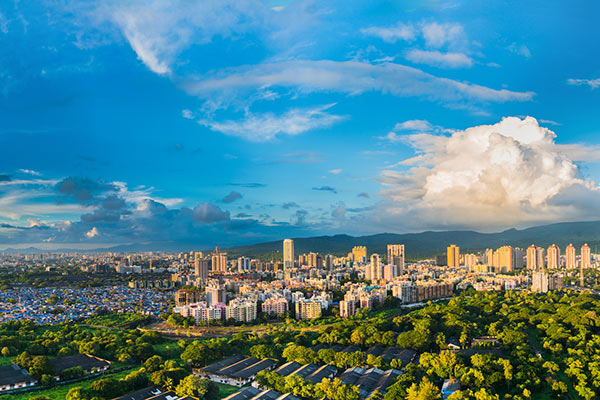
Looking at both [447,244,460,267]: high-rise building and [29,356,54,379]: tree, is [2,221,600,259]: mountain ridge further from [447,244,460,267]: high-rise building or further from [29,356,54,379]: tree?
[29,356,54,379]: tree

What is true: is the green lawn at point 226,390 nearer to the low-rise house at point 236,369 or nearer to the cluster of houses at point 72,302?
the low-rise house at point 236,369

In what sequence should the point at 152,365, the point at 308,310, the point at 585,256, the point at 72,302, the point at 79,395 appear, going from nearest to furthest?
the point at 79,395, the point at 152,365, the point at 308,310, the point at 72,302, the point at 585,256

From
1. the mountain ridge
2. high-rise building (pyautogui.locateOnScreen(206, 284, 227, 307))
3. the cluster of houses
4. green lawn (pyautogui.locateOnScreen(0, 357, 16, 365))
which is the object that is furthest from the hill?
green lawn (pyautogui.locateOnScreen(0, 357, 16, 365))

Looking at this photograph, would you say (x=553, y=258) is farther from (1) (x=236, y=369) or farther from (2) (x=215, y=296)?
(1) (x=236, y=369)

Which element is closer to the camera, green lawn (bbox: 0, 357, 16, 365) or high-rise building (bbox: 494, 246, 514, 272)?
green lawn (bbox: 0, 357, 16, 365)

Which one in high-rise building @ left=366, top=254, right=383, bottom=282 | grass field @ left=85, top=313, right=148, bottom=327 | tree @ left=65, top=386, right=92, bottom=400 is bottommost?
grass field @ left=85, top=313, right=148, bottom=327

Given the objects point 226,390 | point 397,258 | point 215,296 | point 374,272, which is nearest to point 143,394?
point 226,390

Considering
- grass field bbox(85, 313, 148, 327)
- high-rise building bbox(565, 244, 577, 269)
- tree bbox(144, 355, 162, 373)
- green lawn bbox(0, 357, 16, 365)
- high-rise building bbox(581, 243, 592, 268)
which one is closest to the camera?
tree bbox(144, 355, 162, 373)

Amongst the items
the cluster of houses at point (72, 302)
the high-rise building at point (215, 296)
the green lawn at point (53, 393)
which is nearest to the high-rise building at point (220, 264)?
the cluster of houses at point (72, 302)

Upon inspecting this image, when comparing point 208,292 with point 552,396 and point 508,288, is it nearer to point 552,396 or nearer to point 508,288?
point 552,396
